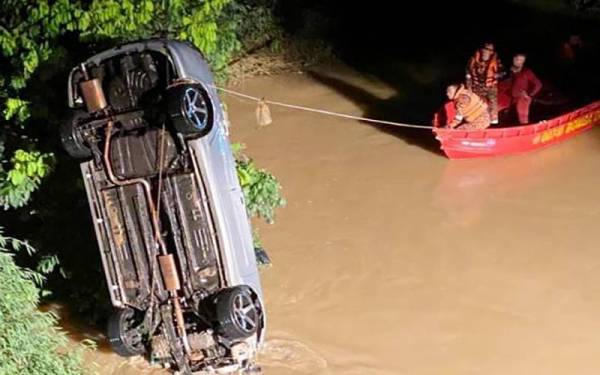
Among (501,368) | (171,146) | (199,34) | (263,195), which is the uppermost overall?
(199,34)

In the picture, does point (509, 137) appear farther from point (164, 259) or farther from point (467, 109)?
point (164, 259)

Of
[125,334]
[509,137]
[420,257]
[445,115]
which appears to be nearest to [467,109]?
[445,115]

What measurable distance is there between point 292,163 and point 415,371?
3.94m

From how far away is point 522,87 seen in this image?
10.2 m

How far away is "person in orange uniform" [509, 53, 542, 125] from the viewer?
1019 cm

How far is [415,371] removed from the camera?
6.75 metres

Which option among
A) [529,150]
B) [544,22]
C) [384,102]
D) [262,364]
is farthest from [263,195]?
[544,22]

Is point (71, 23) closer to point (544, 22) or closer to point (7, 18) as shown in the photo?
point (7, 18)

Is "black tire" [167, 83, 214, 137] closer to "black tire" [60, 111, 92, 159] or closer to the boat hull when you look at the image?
"black tire" [60, 111, 92, 159]

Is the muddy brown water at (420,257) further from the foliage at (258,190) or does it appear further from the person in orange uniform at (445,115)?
the foliage at (258,190)

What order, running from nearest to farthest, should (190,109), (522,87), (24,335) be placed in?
(24,335)
(190,109)
(522,87)

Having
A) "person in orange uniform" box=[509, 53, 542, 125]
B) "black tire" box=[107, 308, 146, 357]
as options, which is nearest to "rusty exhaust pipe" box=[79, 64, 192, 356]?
"black tire" box=[107, 308, 146, 357]

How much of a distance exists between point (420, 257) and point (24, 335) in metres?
4.41

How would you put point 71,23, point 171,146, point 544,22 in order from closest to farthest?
1. point 171,146
2. point 71,23
3. point 544,22
